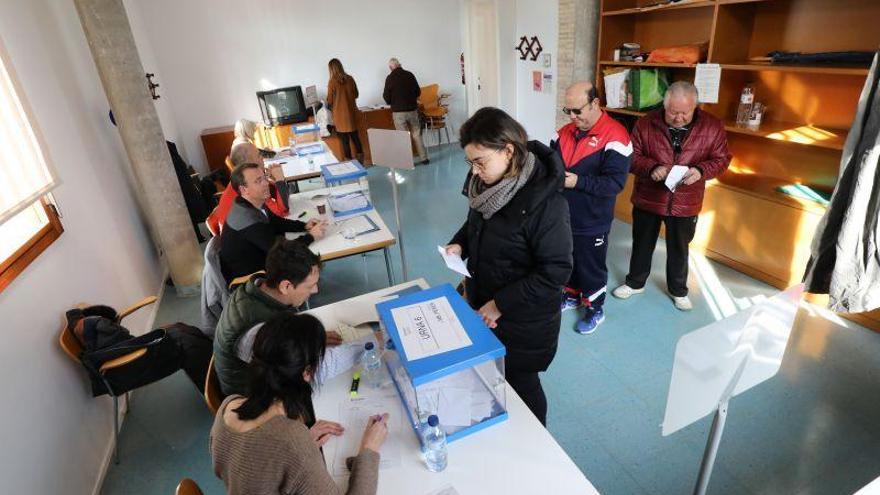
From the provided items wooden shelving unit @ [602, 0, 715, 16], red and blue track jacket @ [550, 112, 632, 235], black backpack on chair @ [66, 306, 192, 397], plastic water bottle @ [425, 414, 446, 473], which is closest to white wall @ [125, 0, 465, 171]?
wooden shelving unit @ [602, 0, 715, 16]

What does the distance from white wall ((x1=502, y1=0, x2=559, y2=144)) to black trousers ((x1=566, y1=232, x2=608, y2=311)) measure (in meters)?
3.14

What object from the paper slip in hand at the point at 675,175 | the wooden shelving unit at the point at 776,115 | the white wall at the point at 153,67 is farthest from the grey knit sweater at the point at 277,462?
the white wall at the point at 153,67

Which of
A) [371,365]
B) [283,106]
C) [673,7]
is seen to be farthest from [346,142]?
[371,365]

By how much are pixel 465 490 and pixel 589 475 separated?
1.09 meters

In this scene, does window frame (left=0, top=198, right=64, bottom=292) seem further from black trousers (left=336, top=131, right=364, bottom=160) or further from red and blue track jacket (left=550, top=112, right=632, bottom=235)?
black trousers (left=336, top=131, right=364, bottom=160)

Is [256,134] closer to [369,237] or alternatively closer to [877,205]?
[369,237]

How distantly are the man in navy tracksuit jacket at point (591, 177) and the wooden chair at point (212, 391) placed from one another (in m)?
2.09

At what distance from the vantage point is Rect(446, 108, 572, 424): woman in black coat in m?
1.65

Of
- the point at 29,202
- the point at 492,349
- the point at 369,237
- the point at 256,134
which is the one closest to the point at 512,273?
the point at 492,349

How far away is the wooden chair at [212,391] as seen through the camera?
1851 millimetres

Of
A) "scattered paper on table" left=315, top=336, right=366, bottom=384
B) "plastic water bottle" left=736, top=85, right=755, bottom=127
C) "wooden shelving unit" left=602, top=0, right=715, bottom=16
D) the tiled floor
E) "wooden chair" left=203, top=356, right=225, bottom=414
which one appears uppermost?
"wooden shelving unit" left=602, top=0, right=715, bottom=16

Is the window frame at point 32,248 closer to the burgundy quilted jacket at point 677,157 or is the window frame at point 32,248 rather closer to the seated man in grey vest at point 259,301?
the seated man in grey vest at point 259,301

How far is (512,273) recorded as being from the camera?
1828 mm

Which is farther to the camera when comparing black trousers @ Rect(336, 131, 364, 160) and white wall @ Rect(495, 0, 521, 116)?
black trousers @ Rect(336, 131, 364, 160)
